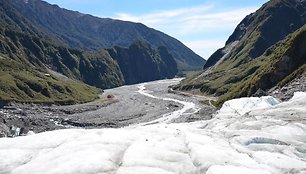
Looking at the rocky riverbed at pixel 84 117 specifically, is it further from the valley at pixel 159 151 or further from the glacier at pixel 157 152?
the glacier at pixel 157 152

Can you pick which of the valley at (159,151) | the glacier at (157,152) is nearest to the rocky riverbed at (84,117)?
the valley at (159,151)

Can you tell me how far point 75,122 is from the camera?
158 metres

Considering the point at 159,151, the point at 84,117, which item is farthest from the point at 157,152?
the point at 84,117

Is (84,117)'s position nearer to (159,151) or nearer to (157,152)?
(159,151)

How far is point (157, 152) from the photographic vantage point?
1628 inches

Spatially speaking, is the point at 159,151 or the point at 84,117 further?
the point at 84,117

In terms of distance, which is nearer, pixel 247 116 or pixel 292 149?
pixel 292 149

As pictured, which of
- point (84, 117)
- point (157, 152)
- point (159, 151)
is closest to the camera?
point (157, 152)

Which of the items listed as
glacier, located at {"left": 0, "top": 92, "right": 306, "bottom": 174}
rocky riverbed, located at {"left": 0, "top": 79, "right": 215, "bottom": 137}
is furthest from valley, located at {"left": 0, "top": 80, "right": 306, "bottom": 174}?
rocky riverbed, located at {"left": 0, "top": 79, "right": 215, "bottom": 137}

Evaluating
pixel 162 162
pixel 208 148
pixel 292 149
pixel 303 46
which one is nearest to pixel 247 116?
pixel 292 149

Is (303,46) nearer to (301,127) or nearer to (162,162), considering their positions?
(301,127)

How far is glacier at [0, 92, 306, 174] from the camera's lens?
37.2 meters

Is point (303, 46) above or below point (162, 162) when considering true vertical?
above

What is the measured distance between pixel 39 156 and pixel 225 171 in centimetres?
1748
